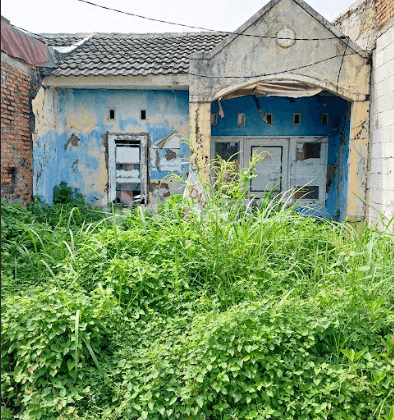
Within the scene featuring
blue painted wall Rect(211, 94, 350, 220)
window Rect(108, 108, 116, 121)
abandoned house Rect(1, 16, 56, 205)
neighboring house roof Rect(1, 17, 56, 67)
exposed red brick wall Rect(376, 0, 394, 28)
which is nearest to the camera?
neighboring house roof Rect(1, 17, 56, 67)

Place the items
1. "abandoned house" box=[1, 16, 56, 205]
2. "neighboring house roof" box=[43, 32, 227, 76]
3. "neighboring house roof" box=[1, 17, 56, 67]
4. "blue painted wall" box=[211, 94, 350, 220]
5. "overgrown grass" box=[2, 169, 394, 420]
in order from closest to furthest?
"overgrown grass" box=[2, 169, 394, 420], "neighboring house roof" box=[1, 17, 56, 67], "abandoned house" box=[1, 16, 56, 205], "neighboring house roof" box=[43, 32, 227, 76], "blue painted wall" box=[211, 94, 350, 220]

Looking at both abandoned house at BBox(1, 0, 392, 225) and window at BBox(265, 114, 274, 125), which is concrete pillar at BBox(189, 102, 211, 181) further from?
window at BBox(265, 114, 274, 125)

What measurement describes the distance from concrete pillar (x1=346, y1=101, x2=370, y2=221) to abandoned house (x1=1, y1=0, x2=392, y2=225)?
0.02 m

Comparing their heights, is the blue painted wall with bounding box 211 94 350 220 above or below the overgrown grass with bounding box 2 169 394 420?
above

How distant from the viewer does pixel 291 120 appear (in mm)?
10383

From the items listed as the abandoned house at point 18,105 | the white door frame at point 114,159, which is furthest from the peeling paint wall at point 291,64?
the abandoned house at point 18,105

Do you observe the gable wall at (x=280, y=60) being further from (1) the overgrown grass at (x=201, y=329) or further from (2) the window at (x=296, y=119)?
(1) the overgrown grass at (x=201, y=329)

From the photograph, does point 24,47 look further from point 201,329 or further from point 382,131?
point 382,131

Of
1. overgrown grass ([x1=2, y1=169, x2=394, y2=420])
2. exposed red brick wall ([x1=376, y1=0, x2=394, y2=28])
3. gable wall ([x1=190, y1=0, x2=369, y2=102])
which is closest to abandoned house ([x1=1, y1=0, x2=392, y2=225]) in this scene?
gable wall ([x1=190, y1=0, x2=369, y2=102])

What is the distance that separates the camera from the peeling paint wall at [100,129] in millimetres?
9492

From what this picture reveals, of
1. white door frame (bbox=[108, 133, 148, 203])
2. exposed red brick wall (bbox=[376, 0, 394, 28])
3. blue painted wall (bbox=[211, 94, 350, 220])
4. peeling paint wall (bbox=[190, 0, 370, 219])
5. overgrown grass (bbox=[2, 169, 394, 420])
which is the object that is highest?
exposed red brick wall (bbox=[376, 0, 394, 28])

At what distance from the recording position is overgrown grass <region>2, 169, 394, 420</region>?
11.8 feet

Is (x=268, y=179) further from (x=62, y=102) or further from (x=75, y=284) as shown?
(x=75, y=284)

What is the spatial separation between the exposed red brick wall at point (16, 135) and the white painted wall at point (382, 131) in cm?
670
